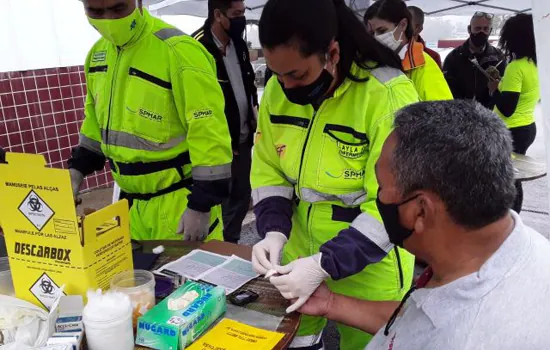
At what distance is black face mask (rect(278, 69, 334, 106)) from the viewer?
145 centimetres

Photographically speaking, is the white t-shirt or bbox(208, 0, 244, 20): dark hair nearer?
the white t-shirt

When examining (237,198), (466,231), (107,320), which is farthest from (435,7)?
(107,320)

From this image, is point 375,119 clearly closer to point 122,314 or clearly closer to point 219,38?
point 122,314

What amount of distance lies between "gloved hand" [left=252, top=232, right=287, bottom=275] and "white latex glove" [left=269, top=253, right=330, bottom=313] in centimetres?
10

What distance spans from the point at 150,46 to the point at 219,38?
154 centimetres

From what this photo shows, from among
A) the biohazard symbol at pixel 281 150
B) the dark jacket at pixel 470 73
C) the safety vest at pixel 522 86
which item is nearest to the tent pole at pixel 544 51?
the biohazard symbol at pixel 281 150

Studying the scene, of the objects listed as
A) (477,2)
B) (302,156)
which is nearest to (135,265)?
(302,156)

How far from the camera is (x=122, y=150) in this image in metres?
1.90

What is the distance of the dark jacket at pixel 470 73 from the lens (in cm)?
498

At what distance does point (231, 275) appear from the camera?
1.56 m

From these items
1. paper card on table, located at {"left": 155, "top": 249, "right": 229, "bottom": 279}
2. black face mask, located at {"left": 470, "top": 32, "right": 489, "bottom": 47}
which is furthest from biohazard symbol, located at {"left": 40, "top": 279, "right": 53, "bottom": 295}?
black face mask, located at {"left": 470, "top": 32, "right": 489, "bottom": 47}

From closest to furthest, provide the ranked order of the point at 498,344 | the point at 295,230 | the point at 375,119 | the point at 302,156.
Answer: the point at 498,344 → the point at 375,119 → the point at 302,156 → the point at 295,230

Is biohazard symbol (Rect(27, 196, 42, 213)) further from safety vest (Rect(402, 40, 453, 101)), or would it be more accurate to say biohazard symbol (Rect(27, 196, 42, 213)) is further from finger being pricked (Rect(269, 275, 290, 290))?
safety vest (Rect(402, 40, 453, 101))

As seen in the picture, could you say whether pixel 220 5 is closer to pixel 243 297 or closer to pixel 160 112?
pixel 160 112
